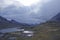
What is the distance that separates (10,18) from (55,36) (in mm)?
53045

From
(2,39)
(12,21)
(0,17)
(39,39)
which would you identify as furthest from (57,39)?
(0,17)

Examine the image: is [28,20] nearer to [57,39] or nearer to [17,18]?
[17,18]

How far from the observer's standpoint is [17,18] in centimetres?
7119

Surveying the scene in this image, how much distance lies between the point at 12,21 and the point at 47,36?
51678 mm

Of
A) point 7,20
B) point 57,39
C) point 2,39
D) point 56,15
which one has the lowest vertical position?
point 57,39

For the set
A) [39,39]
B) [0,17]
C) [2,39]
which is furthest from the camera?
[0,17]

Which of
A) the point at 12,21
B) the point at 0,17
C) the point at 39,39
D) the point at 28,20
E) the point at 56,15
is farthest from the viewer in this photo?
the point at 0,17

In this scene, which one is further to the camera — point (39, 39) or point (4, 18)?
point (4, 18)

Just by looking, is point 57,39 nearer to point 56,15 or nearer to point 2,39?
point 2,39

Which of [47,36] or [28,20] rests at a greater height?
[28,20]

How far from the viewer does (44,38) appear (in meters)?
15.9

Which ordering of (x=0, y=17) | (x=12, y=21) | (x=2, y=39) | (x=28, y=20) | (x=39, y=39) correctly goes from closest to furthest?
(x=39, y=39) → (x=2, y=39) → (x=28, y=20) → (x=12, y=21) → (x=0, y=17)

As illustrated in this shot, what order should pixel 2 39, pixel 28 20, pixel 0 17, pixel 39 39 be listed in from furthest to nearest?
pixel 0 17, pixel 28 20, pixel 2 39, pixel 39 39

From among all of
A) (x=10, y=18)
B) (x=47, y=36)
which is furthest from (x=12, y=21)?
(x=47, y=36)
